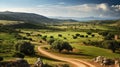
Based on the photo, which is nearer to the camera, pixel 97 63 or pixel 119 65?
pixel 119 65

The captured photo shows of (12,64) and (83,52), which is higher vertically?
Result: (12,64)

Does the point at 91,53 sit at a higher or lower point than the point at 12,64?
lower

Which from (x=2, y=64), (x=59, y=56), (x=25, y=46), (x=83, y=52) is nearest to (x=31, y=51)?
(x=25, y=46)

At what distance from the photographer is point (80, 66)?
250 ft

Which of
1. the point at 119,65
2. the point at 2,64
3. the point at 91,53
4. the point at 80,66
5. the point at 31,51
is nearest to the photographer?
the point at 2,64

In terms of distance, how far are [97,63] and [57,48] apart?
111ft

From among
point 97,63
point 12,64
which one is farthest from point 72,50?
point 12,64

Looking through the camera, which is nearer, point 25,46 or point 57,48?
point 25,46

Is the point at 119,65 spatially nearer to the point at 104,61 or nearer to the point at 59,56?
the point at 104,61

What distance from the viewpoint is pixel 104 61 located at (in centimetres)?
7700

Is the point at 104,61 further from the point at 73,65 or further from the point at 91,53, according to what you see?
the point at 91,53

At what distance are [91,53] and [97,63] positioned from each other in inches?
1196

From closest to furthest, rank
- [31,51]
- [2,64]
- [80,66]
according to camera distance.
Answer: [2,64] → [80,66] → [31,51]

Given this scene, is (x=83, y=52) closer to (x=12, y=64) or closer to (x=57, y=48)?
(x=57, y=48)
